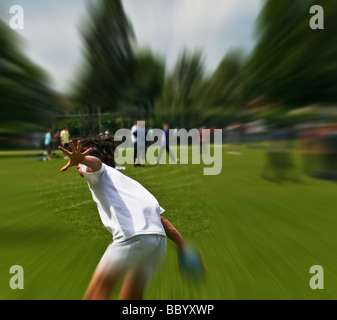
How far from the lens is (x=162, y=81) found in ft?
18.8

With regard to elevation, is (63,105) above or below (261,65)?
below

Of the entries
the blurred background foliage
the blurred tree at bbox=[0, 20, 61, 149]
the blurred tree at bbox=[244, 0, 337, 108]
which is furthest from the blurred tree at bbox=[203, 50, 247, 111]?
the blurred tree at bbox=[244, 0, 337, 108]

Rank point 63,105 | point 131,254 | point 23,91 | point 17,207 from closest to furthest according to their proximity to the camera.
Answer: point 131,254 < point 63,105 < point 17,207 < point 23,91

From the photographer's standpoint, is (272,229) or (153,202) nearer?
(153,202)

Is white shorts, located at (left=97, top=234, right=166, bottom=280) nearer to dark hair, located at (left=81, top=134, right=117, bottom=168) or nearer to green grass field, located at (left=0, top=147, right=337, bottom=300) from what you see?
dark hair, located at (left=81, top=134, right=117, bottom=168)

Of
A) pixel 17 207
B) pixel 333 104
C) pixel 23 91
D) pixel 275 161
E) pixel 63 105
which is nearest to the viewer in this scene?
pixel 63 105

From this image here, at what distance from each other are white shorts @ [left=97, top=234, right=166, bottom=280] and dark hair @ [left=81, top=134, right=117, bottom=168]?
630 millimetres

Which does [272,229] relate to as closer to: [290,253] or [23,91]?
[290,253]

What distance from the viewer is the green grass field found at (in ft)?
11.5

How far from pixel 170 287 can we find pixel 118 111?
237 centimetres

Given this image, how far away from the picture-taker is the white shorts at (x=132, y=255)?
7.50 feet

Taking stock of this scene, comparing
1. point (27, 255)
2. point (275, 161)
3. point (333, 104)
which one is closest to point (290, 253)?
point (27, 255)
